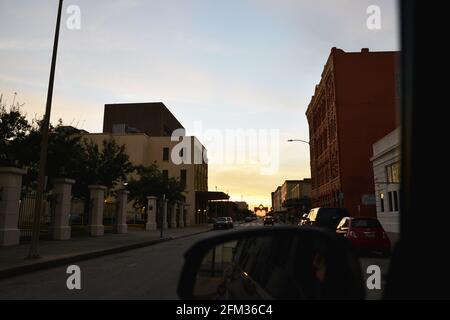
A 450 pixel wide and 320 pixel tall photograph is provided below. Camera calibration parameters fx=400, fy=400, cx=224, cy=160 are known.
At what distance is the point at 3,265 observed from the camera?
10883 mm

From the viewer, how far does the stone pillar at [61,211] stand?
2241cm

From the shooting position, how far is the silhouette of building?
8106 centimetres

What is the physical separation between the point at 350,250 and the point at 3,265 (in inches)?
455

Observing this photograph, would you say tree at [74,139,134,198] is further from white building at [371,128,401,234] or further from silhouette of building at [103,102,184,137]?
silhouette of building at [103,102,184,137]

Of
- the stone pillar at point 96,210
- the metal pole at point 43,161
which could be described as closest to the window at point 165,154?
the stone pillar at point 96,210

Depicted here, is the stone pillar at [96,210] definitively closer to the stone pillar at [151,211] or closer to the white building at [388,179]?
the stone pillar at [151,211]

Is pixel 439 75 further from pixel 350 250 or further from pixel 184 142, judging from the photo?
pixel 184 142

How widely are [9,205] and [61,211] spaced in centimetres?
529

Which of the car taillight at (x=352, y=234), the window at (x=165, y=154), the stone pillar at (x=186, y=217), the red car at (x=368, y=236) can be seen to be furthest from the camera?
the window at (x=165, y=154)

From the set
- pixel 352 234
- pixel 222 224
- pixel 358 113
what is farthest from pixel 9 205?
pixel 358 113

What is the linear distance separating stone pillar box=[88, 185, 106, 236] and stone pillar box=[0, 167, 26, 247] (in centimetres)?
964

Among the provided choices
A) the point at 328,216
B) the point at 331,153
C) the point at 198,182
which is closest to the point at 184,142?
the point at 198,182

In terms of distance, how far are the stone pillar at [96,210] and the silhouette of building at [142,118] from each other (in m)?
51.1

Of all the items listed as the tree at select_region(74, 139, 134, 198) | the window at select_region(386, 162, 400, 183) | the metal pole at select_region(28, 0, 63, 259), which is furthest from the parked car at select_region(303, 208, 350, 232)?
the tree at select_region(74, 139, 134, 198)
